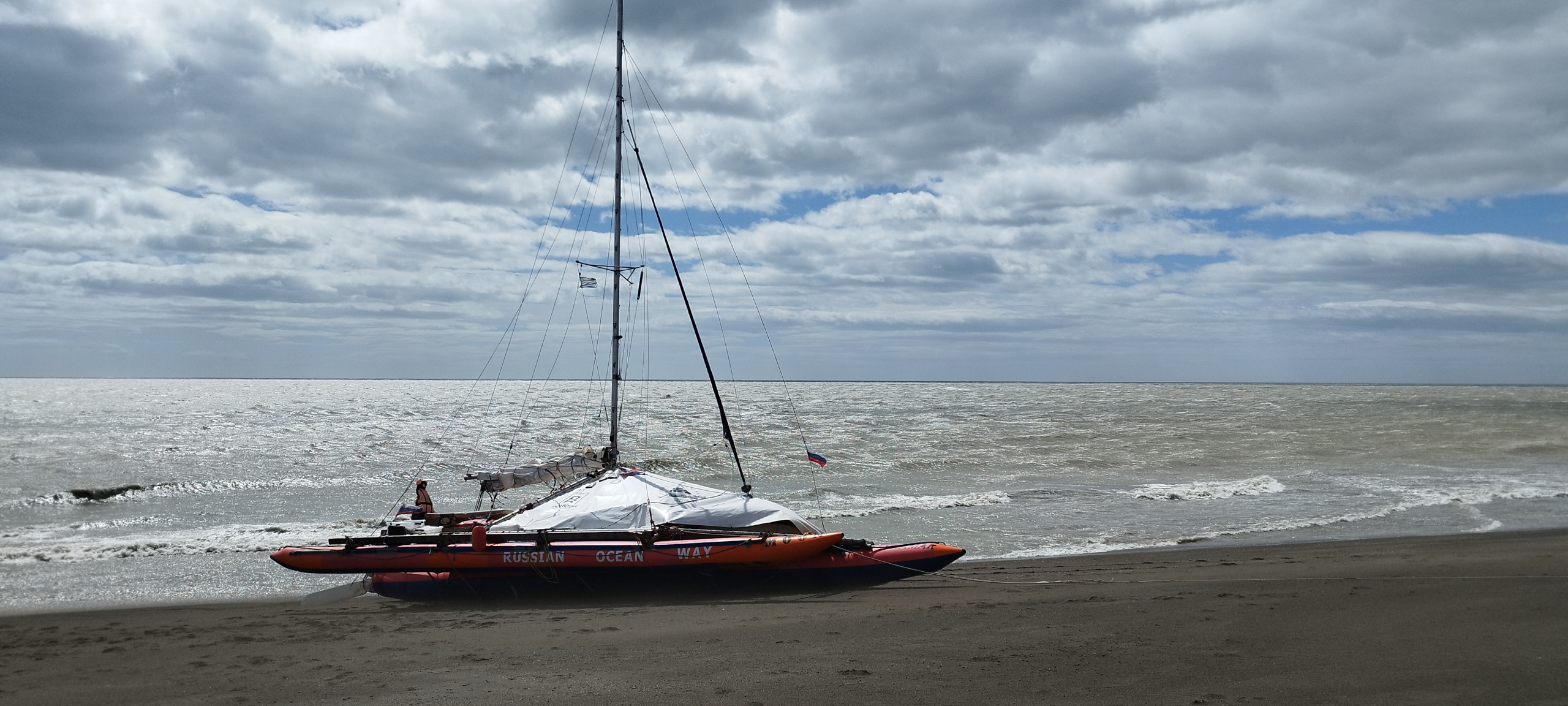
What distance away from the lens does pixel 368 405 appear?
103m

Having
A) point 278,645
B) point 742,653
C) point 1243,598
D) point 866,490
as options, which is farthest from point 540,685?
point 866,490

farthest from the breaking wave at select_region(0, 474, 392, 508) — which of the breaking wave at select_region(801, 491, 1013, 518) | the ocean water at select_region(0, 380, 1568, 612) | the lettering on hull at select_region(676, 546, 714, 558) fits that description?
the lettering on hull at select_region(676, 546, 714, 558)

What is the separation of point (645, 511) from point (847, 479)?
57.4 feet

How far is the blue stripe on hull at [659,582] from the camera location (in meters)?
14.6

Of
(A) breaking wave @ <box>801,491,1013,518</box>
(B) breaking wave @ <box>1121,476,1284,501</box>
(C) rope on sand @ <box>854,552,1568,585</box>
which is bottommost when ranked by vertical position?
(A) breaking wave @ <box>801,491,1013,518</box>

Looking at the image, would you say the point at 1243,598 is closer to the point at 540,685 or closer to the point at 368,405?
the point at 540,685

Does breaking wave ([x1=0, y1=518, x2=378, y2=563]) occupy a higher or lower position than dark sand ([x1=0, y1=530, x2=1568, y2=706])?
lower

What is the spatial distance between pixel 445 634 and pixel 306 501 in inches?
751

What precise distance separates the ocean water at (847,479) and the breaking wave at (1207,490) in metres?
0.17

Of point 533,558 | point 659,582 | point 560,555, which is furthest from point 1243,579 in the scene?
point 533,558

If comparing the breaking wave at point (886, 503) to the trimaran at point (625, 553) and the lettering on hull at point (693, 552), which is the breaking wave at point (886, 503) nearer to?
the trimaran at point (625, 553)

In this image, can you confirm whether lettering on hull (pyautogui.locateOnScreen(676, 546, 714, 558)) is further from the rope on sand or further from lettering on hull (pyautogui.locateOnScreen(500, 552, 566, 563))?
the rope on sand

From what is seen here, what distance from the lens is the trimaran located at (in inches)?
562

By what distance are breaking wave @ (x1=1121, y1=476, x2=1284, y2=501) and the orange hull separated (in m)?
15.5
